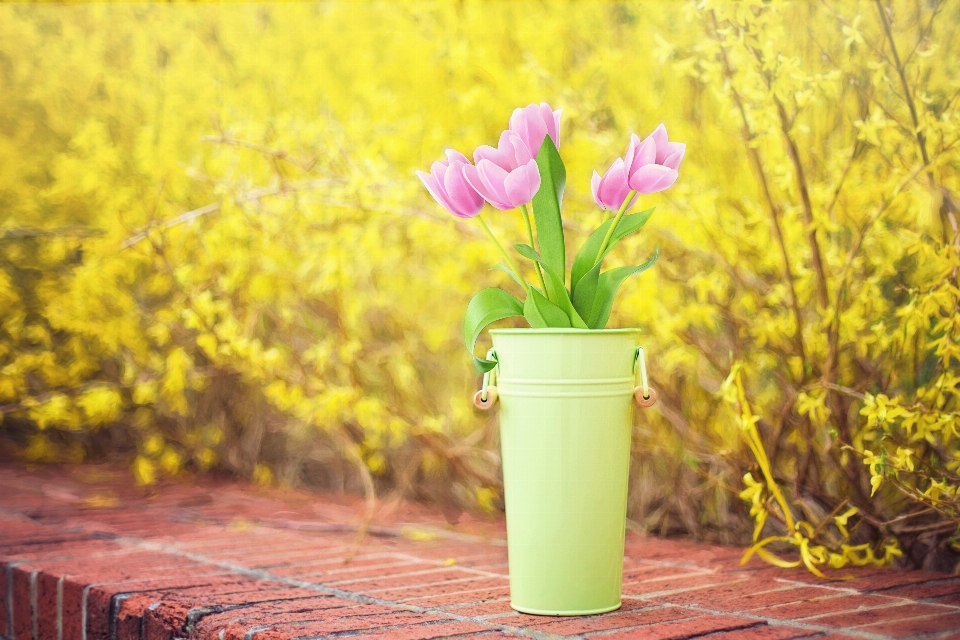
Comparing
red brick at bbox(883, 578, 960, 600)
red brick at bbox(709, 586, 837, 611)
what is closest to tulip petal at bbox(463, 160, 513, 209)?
red brick at bbox(709, 586, 837, 611)

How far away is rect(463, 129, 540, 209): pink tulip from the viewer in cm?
152

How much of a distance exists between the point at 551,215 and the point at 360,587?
81 cm

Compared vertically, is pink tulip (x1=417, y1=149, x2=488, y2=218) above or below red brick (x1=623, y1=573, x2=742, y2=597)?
above

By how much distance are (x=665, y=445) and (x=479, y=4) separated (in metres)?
1.34

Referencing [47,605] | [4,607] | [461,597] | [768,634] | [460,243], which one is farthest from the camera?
[460,243]

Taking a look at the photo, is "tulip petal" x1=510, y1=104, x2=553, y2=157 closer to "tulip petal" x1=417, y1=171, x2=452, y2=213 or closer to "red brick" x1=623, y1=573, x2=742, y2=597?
"tulip petal" x1=417, y1=171, x2=452, y2=213

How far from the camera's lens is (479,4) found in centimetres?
266

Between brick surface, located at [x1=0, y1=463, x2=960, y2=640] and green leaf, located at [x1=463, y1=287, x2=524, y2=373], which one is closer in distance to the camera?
brick surface, located at [x1=0, y1=463, x2=960, y2=640]

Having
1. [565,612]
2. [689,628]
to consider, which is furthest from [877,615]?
[565,612]

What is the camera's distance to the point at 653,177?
5.00ft

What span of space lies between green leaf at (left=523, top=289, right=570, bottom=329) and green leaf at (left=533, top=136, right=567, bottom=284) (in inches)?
2.5

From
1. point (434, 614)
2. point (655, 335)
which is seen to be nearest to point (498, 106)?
point (655, 335)

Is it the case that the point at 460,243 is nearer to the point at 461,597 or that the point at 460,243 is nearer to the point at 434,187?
the point at 434,187

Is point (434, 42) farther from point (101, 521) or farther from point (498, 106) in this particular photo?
point (101, 521)
